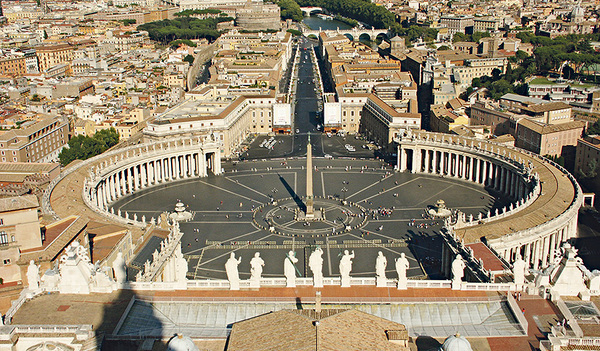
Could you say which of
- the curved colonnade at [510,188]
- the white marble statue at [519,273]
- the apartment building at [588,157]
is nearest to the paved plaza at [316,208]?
the curved colonnade at [510,188]

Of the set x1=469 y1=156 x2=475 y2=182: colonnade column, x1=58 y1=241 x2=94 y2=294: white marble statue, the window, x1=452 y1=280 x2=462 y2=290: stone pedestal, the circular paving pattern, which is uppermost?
x1=58 y1=241 x2=94 y2=294: white marble statue

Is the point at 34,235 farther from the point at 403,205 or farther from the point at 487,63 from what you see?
the point at 487,63

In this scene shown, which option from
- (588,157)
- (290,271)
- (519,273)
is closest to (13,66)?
(588,157)

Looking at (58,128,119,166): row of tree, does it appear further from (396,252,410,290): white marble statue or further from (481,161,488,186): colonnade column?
(396,252,410,290): white marble statue

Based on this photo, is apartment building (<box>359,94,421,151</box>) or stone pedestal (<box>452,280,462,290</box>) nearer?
stone pedestal (<box>452,280,462,290</box>)

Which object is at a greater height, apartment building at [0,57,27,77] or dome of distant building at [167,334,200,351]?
dome of distant building at [167,334,200,351]

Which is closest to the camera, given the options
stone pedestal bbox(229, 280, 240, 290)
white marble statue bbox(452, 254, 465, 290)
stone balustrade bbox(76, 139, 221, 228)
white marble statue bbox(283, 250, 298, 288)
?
white marble statue bbox(452, 254, 465, 290)

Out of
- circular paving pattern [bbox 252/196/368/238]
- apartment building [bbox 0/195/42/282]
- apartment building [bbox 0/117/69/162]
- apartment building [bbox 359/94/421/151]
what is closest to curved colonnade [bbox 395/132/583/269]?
apartment building [bbox 359/94/421/151]
